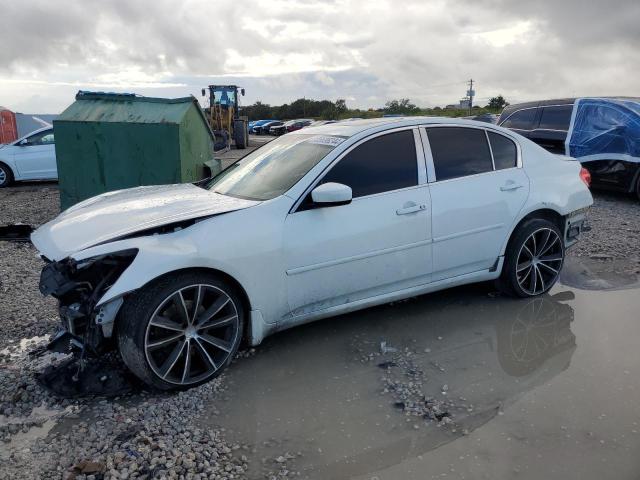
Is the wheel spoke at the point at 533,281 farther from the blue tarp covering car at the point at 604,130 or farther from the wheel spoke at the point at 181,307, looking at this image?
the blue tarp covering car at the point at 604,130

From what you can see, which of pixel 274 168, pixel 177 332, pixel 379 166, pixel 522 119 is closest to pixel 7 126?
pixel 522 119

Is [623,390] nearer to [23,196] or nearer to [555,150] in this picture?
[555,150]

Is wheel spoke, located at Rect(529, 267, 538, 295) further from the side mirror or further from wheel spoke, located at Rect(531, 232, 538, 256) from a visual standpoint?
the side mirror

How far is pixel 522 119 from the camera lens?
10.7m

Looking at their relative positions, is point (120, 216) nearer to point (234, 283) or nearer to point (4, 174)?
point (234, 283)

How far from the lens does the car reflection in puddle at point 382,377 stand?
2.91 m

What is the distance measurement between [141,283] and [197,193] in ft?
4.23

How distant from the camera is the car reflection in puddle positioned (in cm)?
291

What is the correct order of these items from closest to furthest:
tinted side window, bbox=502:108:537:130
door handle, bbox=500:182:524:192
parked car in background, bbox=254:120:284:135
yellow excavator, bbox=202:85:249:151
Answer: door handle, bbox=500:182:524:192 → tinted side window, bbox=502:108:537:130 → yellow excavator, bbox=202:85:249:151 → parked car in background, bbox=254:120:284:135

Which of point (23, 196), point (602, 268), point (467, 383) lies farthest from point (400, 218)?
point (23, 196)

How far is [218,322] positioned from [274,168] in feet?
4.48

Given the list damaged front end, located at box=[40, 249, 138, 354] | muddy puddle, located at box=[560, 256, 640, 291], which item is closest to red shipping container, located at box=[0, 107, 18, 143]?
damaged front end, located at box=[40, 249, 138, 354]

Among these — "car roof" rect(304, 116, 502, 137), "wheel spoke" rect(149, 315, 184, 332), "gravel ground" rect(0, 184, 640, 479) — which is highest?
"car roof" rect(304, 116, 502, 137)

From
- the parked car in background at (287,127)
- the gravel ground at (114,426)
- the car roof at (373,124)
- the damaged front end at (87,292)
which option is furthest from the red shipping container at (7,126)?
the parked car in background at (287,127)
